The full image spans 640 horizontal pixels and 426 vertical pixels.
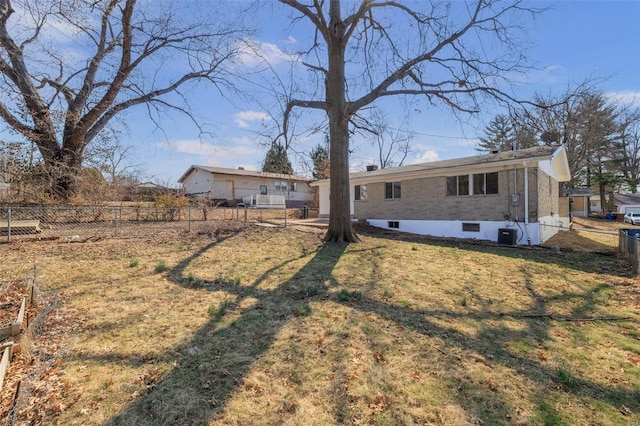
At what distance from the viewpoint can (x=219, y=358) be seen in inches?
128

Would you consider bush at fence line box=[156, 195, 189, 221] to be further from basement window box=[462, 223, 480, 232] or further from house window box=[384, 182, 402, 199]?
basement window box=[462, 223, 480, 232]

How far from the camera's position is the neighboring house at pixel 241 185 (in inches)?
1222

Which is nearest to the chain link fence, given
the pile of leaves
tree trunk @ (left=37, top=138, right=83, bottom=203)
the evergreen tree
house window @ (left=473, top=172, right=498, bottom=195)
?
tree trunk @ (left=37, top=138, right=83, bottom=203)

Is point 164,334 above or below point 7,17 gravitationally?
below

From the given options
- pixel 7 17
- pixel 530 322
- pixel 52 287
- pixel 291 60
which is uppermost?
pixel 7 17

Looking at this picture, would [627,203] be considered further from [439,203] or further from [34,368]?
[34,368]

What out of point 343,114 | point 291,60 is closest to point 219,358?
point 343,114

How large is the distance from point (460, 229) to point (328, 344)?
12304 mm

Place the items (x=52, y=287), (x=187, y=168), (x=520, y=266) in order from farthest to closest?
1. (x=187, y=168)
2. (x=520, y=266)
3. (x=52, y=287)

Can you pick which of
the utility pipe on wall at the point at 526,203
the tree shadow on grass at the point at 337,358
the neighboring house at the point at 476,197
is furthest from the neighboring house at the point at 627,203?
the tree shadow on grass at the point at 337,358

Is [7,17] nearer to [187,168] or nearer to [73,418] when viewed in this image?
[73,418]

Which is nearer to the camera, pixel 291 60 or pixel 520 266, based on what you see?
pixel 520 266

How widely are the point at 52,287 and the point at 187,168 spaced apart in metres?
32.2

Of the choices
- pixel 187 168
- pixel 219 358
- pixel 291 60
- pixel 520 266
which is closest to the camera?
pixel 219 358
